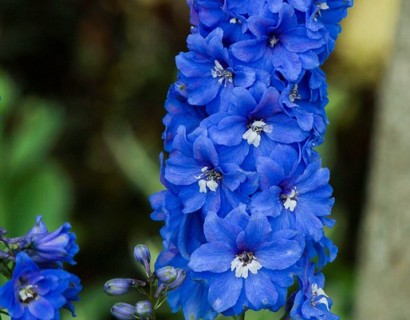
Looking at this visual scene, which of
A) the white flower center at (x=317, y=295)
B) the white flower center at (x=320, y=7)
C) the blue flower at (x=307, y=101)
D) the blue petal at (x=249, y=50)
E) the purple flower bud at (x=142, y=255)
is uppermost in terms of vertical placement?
the white flower center at (x=320, y=7)

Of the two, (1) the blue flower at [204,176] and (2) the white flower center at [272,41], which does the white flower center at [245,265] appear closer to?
(1) the blue flower at [204,176]

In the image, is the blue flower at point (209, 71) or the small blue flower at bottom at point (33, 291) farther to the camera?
the blue flower at point (209, 71)

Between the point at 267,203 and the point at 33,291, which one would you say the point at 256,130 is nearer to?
the point at 267,203

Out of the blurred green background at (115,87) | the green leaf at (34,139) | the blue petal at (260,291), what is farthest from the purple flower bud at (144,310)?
the blurred green background at (115,87)

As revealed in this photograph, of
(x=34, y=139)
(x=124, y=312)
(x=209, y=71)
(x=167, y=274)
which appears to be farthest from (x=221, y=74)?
(x=34, y=139)

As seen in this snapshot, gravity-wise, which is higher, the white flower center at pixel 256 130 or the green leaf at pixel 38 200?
the white flower center at pixel 256 130

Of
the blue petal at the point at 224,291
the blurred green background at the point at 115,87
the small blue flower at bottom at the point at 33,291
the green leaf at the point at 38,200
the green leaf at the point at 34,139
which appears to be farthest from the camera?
the blurred green background at the point at 115,87

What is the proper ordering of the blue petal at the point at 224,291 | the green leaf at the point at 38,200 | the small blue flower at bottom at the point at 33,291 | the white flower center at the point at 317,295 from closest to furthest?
the small blue flower at bottom at the point at 33,291, the blue petal at the point at 224,291, the white flower center at the point at 317,295, the green leaf at the point at 38,200
